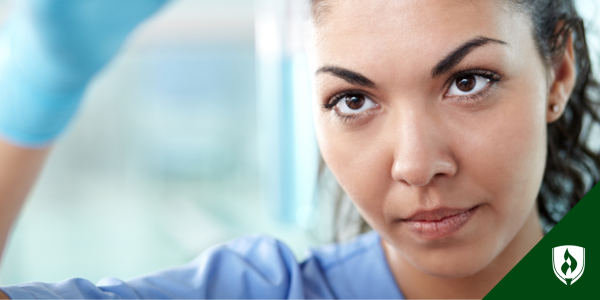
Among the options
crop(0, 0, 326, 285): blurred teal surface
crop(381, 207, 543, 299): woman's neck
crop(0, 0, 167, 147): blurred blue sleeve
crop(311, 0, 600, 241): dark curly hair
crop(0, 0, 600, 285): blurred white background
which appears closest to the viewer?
crop(0, 0, 167, 147): blurred blue sleeve

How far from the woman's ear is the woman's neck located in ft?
0.68

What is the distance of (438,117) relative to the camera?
31.0 inches

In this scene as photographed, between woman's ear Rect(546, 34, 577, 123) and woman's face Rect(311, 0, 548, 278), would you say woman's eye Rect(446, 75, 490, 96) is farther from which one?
woman's ear Rect(546, 34, 577, 123)

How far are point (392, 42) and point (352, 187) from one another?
267 mm

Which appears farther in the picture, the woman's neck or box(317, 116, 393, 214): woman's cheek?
the woman's neck

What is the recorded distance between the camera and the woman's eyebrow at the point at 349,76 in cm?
81

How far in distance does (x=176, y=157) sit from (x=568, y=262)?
345 centimetres

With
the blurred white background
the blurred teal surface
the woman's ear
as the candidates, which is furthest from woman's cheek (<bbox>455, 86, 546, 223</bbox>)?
the blurred teal surface

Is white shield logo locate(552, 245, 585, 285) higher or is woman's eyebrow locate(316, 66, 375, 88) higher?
woman's eyebrow locate(316, 66, 375, 88)

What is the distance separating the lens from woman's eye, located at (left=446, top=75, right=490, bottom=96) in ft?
2.63

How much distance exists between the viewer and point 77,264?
3.19 meters

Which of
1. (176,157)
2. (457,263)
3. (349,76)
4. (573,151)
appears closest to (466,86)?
(349,76)

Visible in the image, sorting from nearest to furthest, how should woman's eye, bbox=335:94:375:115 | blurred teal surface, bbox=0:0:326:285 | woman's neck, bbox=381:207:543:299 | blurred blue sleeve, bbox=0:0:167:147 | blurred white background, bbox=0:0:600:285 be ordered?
blurred blue sleeve, bbox=0:0:167:147
woman's eye, bbox=335:94:375:115
woman's neck, bbox=381:207:543:299
blurred white background, bbox=0:0:600:285
blurred teal surface, bbox=0:0:326:285

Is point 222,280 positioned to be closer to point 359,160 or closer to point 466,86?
point 359,160
